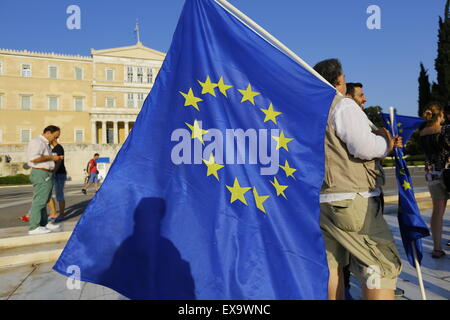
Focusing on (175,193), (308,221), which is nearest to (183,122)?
(175,193)

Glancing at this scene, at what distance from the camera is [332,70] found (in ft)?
7.38

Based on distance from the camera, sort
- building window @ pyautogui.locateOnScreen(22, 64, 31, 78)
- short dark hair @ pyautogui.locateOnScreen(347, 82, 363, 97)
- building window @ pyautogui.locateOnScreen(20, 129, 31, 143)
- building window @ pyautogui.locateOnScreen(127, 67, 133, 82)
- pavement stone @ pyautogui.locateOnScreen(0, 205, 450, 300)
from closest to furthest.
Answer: short dark hair @ pyautogui.locateOnScreen(347, 82, 363, 97), pavement stone @ pyautogui.locateOnScreen(0, 205, 450, 300), building window @ pyautogui.locateOnScreen(20, 129, 31, 143), building window @ pyautogui.locateOnScreen(22, 64, 31, 78), building window @ pyautogui.locateOnScreen(127, 67, 133, 82)

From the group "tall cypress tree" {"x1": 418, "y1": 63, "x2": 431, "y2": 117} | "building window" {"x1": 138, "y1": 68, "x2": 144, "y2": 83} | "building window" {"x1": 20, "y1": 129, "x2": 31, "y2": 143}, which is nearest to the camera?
"tall cypress tree" {"x1": 418, "y1": 63, "x2": 431, "y2": 117}

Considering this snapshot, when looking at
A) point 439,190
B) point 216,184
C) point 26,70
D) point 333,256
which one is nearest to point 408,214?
point 333,256

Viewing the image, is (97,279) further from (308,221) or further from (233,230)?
(308,221)

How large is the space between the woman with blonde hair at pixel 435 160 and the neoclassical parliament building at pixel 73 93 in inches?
1992

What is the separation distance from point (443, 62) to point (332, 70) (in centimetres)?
3773

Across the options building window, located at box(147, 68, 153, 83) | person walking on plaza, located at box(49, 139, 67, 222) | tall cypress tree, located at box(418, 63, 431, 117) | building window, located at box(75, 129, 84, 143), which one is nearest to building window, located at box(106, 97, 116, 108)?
building window, located at box(75, 129, 84, 143)

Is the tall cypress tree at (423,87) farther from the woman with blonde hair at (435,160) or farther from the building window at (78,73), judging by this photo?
the building window at (78,73)

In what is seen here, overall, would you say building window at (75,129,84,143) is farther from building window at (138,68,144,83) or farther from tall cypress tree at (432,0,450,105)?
tall cypress tree at (432,0,450,105)

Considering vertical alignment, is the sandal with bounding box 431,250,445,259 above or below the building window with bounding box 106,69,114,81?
below

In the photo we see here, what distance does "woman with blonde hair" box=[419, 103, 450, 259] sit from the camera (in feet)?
11.5

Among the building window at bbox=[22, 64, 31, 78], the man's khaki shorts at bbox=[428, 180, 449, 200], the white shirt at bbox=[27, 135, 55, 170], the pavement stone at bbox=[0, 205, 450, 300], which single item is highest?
the building window at bbox=[22, 64, 31, 78]

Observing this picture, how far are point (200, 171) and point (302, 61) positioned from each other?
945 millimetres
